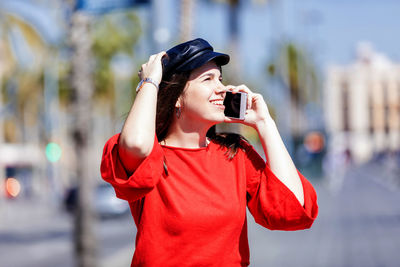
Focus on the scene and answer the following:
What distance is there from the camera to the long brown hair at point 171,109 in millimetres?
2365

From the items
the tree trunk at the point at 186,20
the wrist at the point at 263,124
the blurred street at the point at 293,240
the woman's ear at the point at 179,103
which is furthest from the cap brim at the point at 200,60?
the tree trunk at the point at 186,20

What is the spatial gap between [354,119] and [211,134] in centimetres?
12063

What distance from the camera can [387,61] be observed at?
128250 mm

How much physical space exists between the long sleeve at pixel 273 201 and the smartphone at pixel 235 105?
5.5 inches

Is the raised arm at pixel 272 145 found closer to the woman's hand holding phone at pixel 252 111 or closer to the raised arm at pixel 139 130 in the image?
the woman's hand holding phone at pixel 252 111

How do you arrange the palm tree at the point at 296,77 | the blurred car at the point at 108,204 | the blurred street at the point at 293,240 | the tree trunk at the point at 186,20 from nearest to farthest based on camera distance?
the blurred street at the point at 293,240
the tree trunk at the point at 186,20
the blurred car at the point at 108,204
the palm tree at the point at 296,77

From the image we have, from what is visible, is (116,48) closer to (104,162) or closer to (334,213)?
(334,213)

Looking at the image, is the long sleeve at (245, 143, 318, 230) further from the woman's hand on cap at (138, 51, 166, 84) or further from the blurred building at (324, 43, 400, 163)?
the blurred building at (324, 43, 400, 163)

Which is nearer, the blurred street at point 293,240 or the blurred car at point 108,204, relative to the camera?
the blurred street at point 293,240

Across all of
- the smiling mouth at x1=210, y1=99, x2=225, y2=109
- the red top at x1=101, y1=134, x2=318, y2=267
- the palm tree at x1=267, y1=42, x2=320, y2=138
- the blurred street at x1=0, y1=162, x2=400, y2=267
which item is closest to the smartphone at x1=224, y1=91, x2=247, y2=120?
the smiling mouth at x1=210, y1=99, x2=225, y2=109

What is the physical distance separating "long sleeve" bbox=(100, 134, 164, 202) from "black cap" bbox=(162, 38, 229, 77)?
0.89 ft

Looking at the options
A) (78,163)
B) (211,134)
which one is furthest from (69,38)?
(211,134)

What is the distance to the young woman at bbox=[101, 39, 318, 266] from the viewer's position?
2186 millimetres

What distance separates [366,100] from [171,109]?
122616mm
